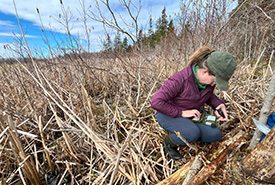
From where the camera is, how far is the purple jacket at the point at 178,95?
147 cm

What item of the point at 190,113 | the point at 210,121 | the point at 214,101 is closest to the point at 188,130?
the point at 190,113

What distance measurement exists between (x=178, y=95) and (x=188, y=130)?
1.31 feet

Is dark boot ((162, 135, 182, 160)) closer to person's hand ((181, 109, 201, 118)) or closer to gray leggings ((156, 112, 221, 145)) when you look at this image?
Answer: gray leggings ((156, 112, 221, 145))

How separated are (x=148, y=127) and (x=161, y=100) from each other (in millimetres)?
567

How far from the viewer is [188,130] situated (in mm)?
1468

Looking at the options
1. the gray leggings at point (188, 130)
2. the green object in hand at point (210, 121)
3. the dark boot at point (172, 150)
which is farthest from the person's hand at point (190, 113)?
the dark boot at point (172, 150)

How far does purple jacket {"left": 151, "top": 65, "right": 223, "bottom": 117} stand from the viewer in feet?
4.82

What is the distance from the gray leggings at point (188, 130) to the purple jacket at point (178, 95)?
92 mm

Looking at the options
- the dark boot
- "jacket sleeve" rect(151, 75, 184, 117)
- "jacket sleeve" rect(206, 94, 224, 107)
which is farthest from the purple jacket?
the dark boot

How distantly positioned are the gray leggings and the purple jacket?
0.09 metres

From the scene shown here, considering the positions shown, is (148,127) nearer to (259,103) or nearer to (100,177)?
(100,177)

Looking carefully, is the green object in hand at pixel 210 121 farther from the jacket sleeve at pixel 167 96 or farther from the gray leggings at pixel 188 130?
the jacket sleeve at pixel 167 96

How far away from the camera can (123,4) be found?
175 cm

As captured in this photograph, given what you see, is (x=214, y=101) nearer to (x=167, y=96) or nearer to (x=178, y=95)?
(x=178, y=95)
